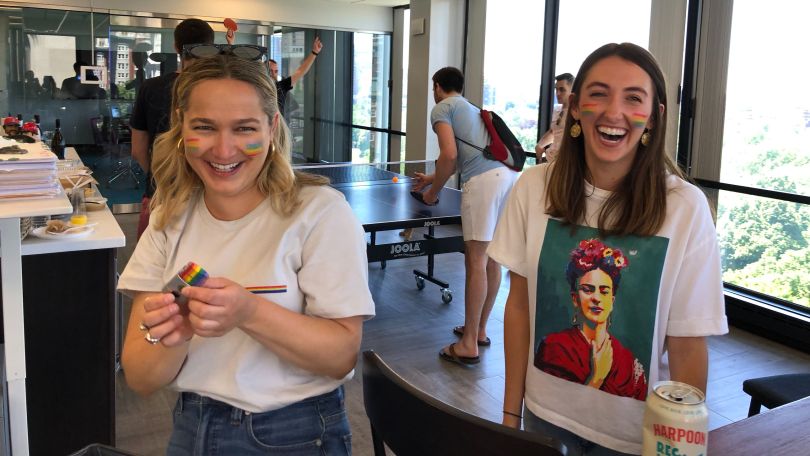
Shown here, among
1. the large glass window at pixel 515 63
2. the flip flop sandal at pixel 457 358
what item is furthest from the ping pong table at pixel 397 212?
the large glass window at pixel 515 63

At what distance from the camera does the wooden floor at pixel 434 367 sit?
3.14 metres

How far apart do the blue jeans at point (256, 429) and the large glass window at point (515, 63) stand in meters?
5.80

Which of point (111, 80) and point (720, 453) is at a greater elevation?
point (111, 80)

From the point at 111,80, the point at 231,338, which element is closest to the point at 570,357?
the point at 231,338

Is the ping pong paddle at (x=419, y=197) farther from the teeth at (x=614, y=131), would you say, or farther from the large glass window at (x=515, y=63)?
the teeth at (x=614, y=131)

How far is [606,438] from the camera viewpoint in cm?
144

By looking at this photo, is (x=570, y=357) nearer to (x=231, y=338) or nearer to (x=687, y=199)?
(x=687, y=199)

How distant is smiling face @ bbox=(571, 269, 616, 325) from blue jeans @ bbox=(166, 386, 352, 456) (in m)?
0.54

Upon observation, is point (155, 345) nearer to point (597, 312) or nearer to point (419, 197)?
point (597, 312)

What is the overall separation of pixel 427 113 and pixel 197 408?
6.45 metres

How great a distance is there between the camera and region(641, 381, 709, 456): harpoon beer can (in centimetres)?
97

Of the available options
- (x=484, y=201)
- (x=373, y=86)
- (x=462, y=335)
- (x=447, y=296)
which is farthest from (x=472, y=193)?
(x=373, y=86)

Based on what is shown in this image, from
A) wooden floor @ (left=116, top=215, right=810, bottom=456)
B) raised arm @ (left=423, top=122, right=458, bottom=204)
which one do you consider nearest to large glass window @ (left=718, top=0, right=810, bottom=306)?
wooden floor @ (left=116, top=215, right=810, bottom=456)

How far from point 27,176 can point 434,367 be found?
7.72 ft
